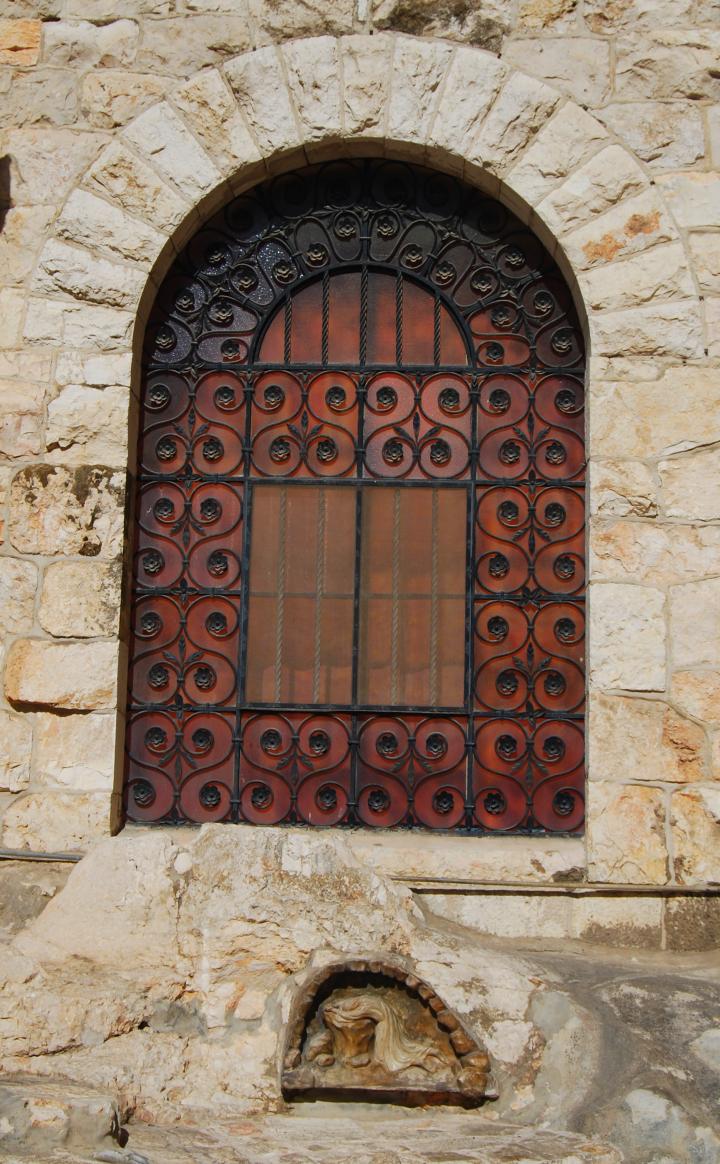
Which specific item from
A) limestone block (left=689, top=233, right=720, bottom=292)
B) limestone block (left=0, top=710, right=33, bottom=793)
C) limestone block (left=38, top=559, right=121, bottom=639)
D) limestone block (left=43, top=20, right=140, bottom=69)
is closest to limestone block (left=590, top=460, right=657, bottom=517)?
limestone block (left=689, top=233, right=720, bottom=292)

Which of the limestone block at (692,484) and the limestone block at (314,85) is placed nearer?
the limestone block at (692,484)

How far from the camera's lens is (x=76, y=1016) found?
3859 mm

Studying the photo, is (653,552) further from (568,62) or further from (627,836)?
(568,62)

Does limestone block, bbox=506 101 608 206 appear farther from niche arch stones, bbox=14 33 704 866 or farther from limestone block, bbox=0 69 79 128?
limestone block, bbox=0 69 79 128

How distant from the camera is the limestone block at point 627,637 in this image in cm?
477

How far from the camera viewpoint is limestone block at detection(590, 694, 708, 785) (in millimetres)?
4707

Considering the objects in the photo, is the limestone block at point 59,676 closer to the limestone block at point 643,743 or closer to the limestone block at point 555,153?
the limestone block at point 643,743

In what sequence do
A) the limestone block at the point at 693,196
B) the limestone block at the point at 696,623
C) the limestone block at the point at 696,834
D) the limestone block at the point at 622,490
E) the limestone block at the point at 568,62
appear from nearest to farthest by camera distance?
the limestone block at the point at 696,834 < the limestone block at the point at 696,623 < the limestone block at the point at 622,490 < the limestone block at the point at 693,196 < the limestone block at the point at 568,62

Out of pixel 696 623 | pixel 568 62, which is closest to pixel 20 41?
pixel 568 62

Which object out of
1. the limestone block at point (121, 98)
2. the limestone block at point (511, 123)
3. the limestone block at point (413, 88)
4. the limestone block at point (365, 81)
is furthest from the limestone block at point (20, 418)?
the limestone block at point (511, 123)

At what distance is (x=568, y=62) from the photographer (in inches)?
201

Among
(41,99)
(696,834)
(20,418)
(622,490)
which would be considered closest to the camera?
(696,834)

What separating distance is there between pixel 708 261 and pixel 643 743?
193 centimetres

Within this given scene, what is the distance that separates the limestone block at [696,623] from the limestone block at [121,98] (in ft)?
9.64
